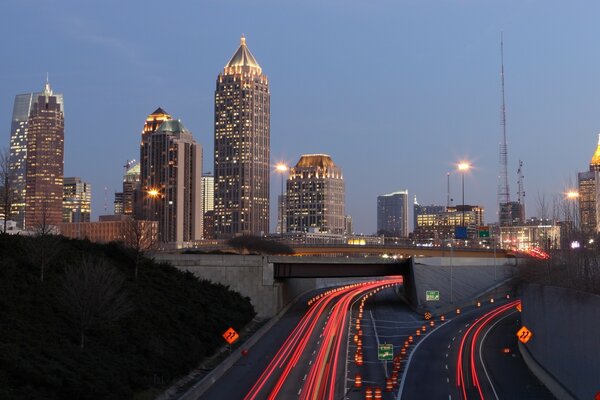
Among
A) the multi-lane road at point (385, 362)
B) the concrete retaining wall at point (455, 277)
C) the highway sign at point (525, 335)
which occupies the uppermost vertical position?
the concrete retaining wall at point (455, 277)

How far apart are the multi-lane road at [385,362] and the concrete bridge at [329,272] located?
180 inches

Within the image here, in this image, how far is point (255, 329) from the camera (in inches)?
3027

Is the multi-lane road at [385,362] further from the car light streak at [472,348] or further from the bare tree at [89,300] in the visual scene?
Result: the bare tree at [89,300]

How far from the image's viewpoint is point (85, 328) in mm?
45594

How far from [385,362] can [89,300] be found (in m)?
20.0

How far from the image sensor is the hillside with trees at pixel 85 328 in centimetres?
3662

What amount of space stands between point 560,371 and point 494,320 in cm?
3935

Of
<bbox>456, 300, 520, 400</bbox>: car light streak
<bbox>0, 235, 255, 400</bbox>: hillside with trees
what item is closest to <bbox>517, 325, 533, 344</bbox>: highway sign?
<bbox>456, 300, 520, 400</bbox>: car light streak

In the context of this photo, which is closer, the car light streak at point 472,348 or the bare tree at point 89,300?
the bare tree at point 89,300

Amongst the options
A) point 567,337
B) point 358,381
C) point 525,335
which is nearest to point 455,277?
point 525,335

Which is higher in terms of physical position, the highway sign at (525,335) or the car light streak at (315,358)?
the highway sign at (525,335)

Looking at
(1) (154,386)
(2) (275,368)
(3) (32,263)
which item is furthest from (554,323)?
(3) (32,263)

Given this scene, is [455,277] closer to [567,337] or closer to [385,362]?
[385,362]

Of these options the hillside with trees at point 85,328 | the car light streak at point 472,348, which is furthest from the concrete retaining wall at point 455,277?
the hillside with trees at point 85,328
